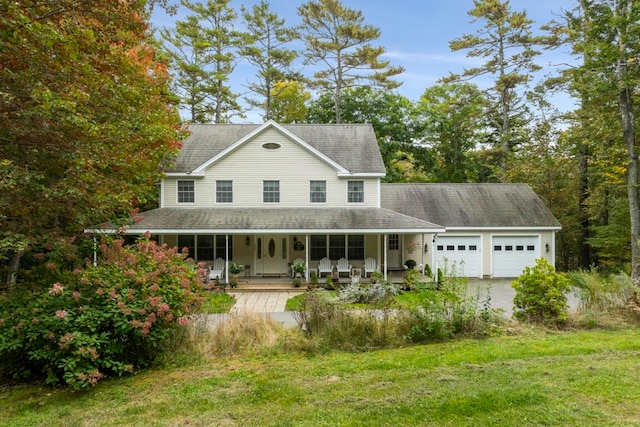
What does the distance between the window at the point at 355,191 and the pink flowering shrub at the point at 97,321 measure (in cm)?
1121

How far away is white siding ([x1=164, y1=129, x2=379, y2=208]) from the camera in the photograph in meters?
16.6

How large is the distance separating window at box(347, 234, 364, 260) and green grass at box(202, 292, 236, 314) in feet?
19.6

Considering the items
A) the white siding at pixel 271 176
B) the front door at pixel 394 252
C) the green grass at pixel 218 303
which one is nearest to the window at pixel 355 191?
the white siding at pixel 271 176

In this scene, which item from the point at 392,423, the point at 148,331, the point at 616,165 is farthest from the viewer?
the point at 616,165

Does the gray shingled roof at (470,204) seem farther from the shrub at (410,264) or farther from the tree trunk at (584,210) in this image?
the tree trunk at (584,210)

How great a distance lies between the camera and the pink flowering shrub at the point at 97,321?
16.6ft

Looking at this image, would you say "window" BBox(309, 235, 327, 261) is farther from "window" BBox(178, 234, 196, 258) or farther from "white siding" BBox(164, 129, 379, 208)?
"window" BBox(178, 234, 196, 258)

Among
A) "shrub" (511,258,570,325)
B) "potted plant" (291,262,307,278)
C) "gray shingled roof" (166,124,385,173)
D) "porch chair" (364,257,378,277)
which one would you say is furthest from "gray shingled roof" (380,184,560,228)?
"shrub" (511,258,570,325)

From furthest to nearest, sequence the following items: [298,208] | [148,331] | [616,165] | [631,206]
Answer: [616,165] < [298,208] < [631,206] < [148,331]

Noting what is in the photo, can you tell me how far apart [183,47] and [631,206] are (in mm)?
27401

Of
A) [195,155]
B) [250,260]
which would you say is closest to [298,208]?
[250,260]

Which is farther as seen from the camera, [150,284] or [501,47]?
[501,47]

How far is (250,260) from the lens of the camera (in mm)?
16484

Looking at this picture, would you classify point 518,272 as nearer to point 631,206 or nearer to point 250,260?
point 631,206
